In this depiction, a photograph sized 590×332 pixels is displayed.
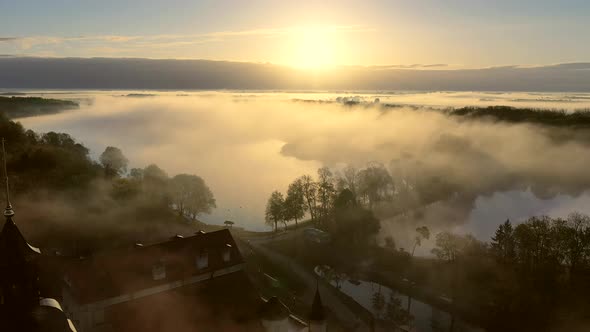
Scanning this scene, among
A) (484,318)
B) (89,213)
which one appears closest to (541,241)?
(484,318)

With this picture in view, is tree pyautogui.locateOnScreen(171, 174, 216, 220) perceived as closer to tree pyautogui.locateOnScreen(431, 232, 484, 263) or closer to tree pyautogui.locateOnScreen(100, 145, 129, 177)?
tree pyautogui.locateOnScreen(100, 145, 129, 177)

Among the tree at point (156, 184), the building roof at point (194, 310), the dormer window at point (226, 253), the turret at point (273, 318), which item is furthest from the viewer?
the tree at point (156, 184)

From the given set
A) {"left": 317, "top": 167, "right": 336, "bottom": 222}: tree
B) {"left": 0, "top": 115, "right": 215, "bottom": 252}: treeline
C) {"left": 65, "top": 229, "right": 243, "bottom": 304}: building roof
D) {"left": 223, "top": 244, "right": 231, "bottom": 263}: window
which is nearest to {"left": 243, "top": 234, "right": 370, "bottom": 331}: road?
{"left": 223, "top": 244, "right": 231, "bottom": 263}: window

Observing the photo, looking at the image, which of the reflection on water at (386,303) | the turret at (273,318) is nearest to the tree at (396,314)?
the reflection on water at (386,303)

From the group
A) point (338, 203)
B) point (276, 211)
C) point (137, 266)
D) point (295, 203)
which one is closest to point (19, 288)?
point (137, 266)

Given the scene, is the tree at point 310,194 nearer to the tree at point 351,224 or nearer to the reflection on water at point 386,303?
the tree at point 351,224

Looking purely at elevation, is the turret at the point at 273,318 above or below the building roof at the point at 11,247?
below

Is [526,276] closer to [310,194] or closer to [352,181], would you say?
[310,194]
